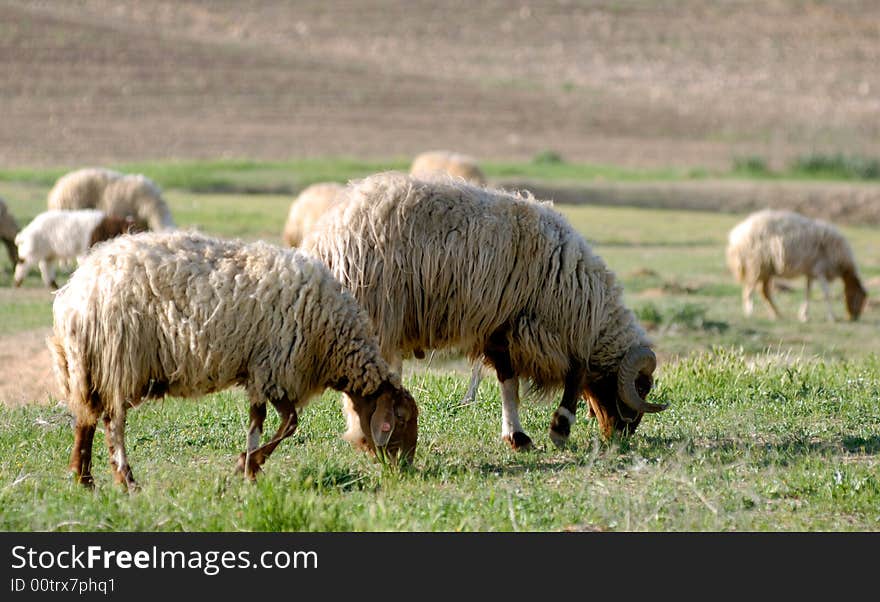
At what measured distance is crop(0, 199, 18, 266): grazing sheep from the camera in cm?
1992

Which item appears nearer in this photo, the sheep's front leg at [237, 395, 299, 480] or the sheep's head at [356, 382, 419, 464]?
the sheep's front leg at [237, 395, 299, 480]

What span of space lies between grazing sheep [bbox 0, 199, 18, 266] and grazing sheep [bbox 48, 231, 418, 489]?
1326 centimetres

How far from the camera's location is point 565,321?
8680mm

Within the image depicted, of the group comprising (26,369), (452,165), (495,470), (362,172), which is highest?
(495,470)

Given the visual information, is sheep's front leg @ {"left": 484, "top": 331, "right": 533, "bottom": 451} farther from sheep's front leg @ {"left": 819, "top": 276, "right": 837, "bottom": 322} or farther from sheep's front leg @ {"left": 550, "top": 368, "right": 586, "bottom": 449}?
sheep's front leg @ {"left": 819, "top": 276, "right": 837, "bottom": 322}

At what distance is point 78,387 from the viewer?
7301 mm

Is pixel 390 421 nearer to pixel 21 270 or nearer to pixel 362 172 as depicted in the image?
pixel 21 270

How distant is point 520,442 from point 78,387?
9.54 ft

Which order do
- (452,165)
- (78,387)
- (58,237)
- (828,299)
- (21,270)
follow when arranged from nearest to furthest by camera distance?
(78,387) < (58,237) < (21,270) < (828,299) < (452,165)

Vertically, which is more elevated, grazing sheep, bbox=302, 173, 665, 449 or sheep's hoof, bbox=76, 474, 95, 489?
grazing sheep, bbox=302, 173, 665, 449

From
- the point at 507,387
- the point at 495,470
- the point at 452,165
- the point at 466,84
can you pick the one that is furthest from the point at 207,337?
the point at 466,84

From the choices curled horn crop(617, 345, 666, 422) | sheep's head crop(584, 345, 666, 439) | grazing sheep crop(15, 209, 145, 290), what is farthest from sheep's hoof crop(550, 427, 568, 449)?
grazing sheep crop(15, 209, 145, 290)

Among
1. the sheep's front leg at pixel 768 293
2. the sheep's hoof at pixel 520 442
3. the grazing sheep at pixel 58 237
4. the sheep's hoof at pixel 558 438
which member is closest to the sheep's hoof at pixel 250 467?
the sheep's hoof at pixel 520 442

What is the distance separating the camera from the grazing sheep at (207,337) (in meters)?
7.19
